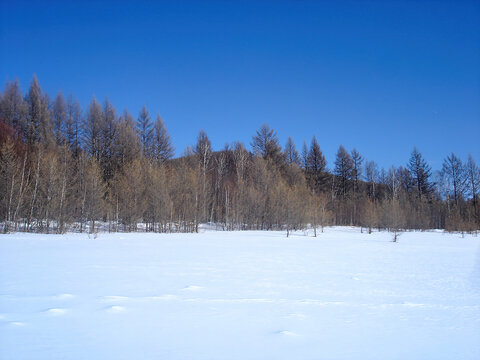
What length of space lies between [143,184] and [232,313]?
70.8 feet

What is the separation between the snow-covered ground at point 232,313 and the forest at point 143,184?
14536mm

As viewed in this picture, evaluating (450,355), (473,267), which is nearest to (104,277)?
(450,355)

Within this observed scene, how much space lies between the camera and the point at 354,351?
2836 mm

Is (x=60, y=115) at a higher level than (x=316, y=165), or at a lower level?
higher

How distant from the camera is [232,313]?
3912 millimetres

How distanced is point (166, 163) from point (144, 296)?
1054 inches

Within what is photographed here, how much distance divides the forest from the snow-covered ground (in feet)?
47.7

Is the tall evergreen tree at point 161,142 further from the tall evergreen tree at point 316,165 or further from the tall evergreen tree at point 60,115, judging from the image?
the tall evergreen tree at point 316,165

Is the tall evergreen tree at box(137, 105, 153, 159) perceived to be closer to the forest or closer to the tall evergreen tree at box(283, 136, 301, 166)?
the forest

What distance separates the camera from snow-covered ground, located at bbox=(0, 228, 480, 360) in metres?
2.83

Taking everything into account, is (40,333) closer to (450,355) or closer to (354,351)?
(354,351)

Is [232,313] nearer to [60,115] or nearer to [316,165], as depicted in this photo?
[60,115]

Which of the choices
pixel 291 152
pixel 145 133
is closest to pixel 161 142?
pixel 145 133

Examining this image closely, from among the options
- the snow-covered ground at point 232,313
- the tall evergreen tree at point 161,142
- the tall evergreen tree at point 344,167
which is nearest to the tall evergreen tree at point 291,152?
the tall evergreen tree at point 344,167
